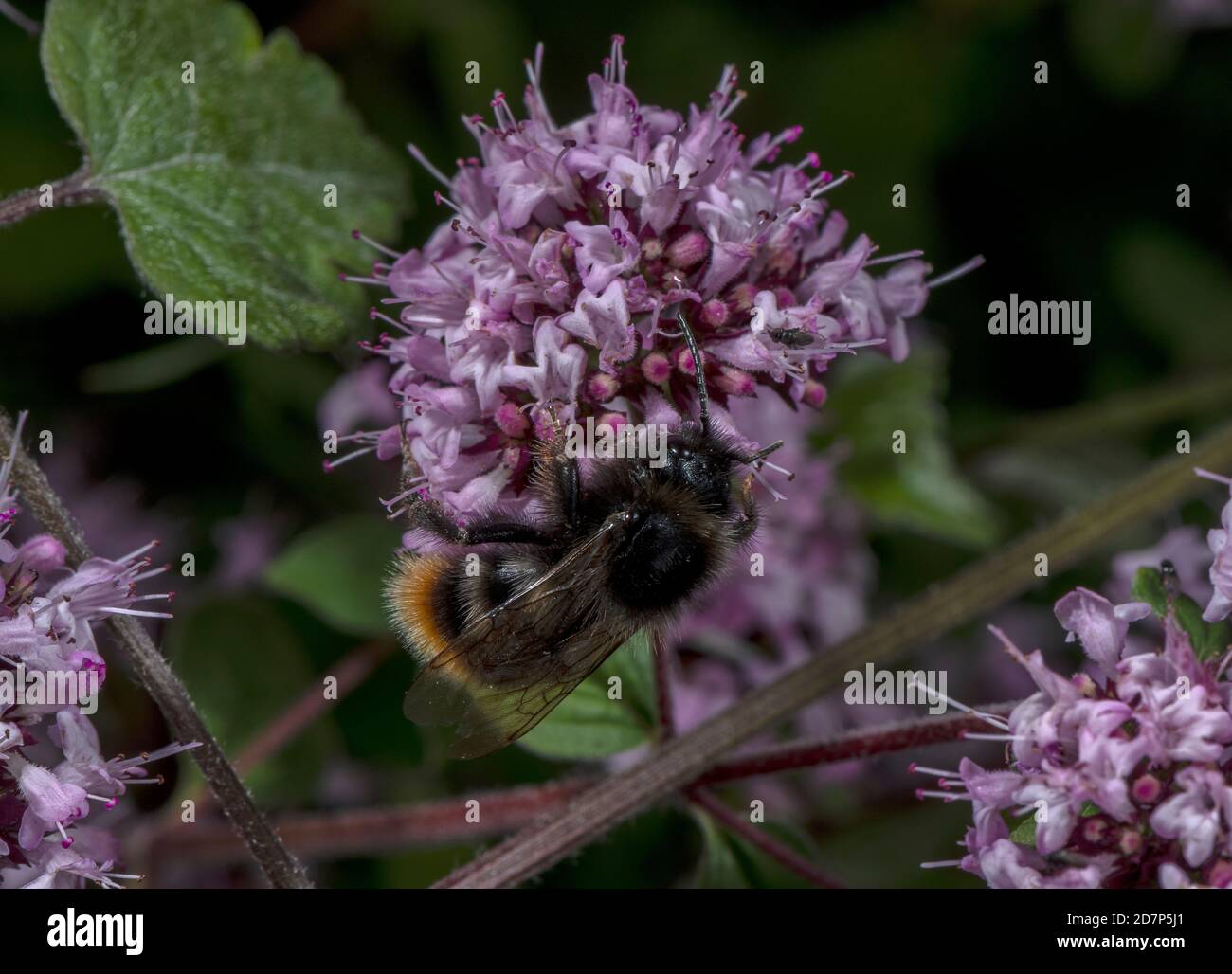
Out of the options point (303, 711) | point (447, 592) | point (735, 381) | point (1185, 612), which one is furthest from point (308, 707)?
point (1185, 612)

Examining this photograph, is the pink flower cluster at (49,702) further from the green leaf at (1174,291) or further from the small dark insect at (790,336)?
the green leaf at (1174,291)

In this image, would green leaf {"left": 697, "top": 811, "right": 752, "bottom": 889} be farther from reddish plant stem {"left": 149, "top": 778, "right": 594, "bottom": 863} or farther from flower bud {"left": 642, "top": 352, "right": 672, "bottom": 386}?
flower bud {"left": 642, "top": 352, "right": 672, "bottom": 386}

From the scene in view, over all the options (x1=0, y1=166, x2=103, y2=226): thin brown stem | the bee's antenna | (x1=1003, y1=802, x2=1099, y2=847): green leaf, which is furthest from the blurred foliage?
(x1=1003, y1=802, x2=1099, y2=847): green leaf

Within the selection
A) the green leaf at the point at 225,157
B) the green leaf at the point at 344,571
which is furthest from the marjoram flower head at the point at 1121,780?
the green leaf at the point at 344,571

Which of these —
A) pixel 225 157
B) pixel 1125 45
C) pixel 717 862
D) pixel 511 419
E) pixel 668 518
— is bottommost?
pixel 717 862

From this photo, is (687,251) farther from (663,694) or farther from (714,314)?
(663,694)
